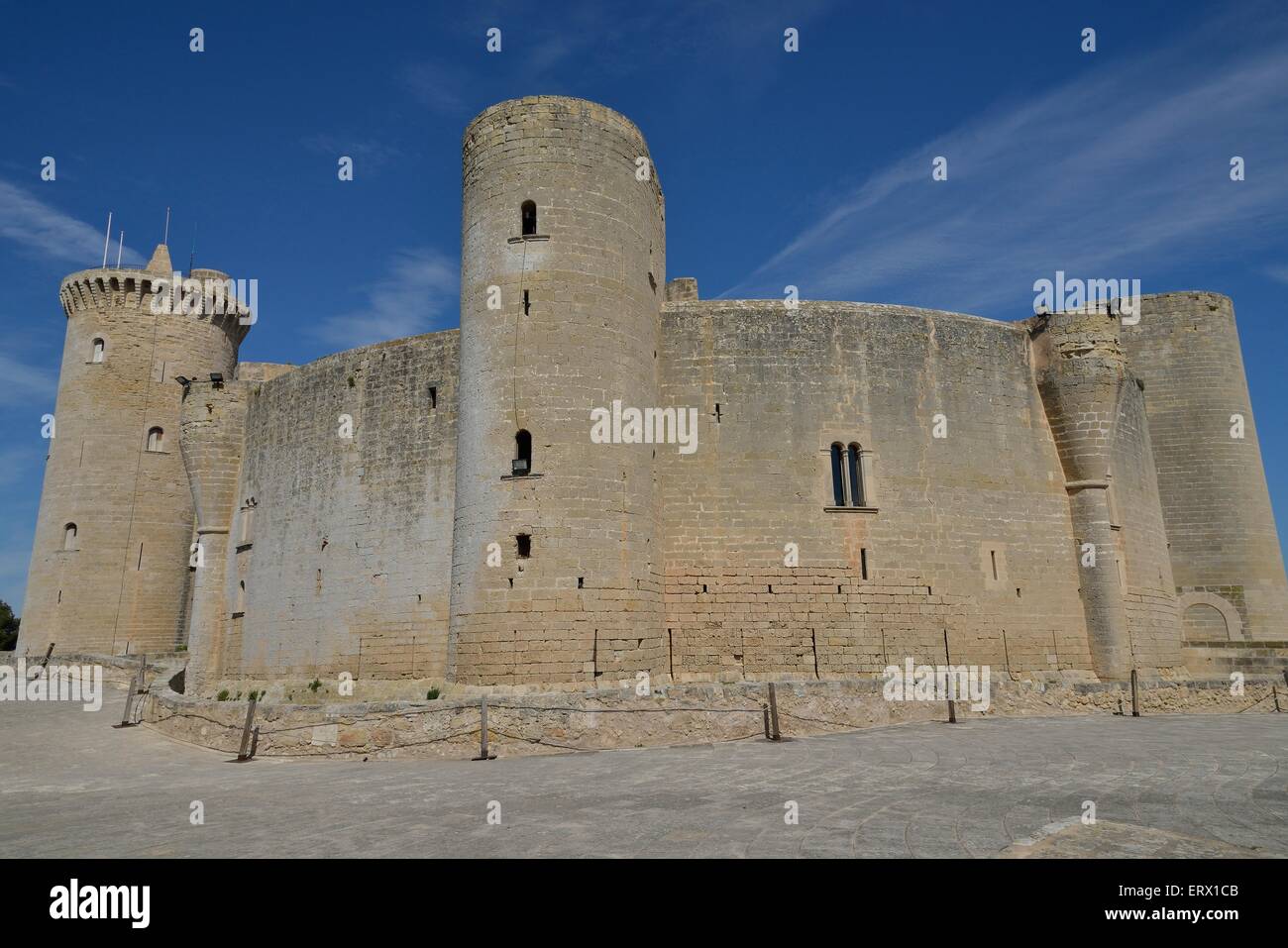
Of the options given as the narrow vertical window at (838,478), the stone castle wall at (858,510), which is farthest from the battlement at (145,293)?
Result: the narrow vertical window at (838,478)

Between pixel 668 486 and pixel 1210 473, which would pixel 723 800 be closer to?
pixel 668 486

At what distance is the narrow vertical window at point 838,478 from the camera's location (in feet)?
59.6

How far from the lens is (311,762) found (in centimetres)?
1173

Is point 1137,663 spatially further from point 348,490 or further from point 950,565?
point 348,490

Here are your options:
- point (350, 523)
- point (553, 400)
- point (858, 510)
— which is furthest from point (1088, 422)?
point (350, 523)

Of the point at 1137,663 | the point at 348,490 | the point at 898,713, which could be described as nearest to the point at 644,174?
the point at 348,490

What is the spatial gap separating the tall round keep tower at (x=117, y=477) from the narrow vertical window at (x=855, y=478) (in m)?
25.6

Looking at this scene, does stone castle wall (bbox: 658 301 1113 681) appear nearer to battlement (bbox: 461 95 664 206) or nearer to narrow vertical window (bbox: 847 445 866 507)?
narrow vertical window (bbox: 847 445 866 507)

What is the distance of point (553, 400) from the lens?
1489 centimetres

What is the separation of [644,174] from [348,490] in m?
9.99

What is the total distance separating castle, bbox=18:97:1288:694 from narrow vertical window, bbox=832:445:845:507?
8 centimetres

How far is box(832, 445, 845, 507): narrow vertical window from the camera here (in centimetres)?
1816

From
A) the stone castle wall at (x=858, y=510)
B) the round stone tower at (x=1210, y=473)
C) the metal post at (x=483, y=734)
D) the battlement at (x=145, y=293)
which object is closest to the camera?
the metal post at (x=483, y=734)

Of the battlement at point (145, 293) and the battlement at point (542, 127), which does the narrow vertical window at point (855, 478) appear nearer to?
the battlement at point (542, 127)
